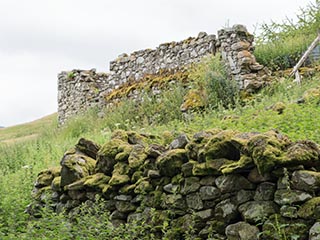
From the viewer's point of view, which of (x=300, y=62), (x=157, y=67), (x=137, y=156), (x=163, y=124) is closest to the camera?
(x=137, y=156)

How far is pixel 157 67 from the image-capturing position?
586 inches

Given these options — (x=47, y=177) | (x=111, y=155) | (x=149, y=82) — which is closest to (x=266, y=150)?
(x=111, y=155)

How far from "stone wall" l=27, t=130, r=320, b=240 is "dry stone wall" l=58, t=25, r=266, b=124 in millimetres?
5519

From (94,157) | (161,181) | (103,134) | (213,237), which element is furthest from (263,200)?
(103,134)

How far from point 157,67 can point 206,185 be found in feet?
33.1

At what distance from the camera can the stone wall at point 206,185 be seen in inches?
169

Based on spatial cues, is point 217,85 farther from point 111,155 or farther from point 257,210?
point 257,210

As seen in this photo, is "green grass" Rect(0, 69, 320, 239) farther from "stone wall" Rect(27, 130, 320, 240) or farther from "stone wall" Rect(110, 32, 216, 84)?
"stone wall" Rect(110, 32, 216, 84)

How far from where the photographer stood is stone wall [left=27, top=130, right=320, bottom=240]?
14.1 ft

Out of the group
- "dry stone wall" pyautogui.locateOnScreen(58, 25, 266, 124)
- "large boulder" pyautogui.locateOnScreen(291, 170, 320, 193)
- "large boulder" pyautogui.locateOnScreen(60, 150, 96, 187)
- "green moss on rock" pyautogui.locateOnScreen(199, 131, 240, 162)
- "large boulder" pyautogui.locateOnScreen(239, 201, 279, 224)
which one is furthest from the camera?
"dry stone wall" pyautogui.locateOnScreen(58, 25, 266, 124)

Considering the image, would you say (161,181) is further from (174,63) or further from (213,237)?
(174,63)

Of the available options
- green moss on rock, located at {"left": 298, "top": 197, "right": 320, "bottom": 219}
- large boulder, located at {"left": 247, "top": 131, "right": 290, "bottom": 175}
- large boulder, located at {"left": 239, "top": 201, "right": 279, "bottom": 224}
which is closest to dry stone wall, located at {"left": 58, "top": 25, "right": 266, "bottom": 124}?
large boulder, located at {"left": 247, "top": 131, "right": 290, "bottom": 175}

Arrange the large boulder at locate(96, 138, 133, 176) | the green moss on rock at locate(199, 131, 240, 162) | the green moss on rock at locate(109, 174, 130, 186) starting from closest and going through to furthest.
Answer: the green moss on rock at locate(199, 131, 240, 162)
the green moss on rock at locate(109, 174, 130, 186)
the large boulder at locate(96, 138, 133, 176)

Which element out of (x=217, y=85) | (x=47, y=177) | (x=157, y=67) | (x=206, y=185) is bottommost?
(x=206, y=185)
